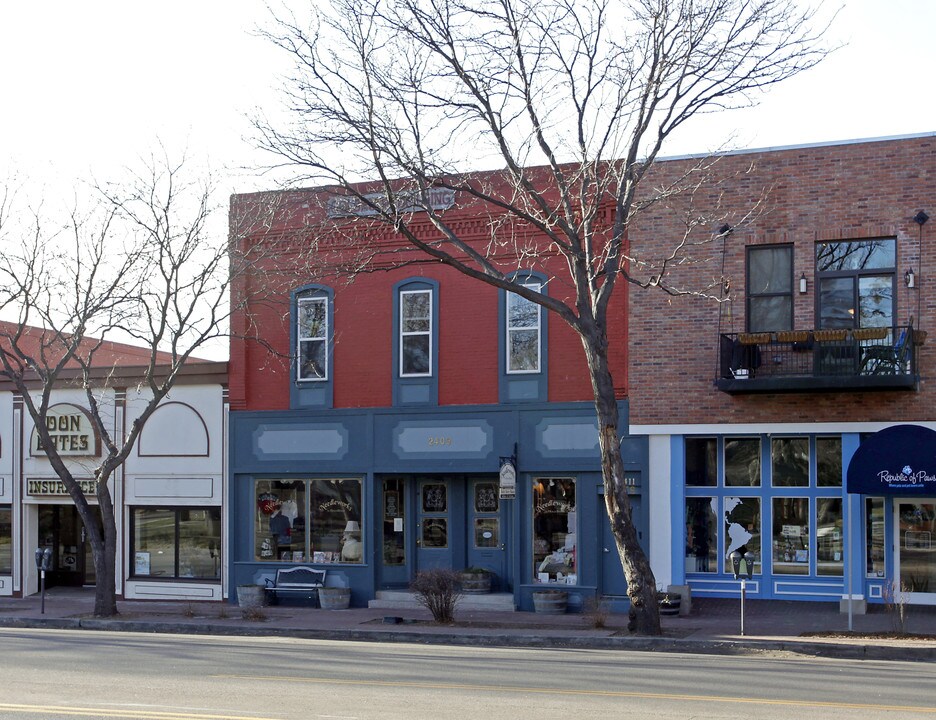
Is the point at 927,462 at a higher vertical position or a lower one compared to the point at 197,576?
higher

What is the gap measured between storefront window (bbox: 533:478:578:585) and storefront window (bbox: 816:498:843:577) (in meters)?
4.46

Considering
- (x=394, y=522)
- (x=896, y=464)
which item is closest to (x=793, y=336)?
(x=896, y=464)

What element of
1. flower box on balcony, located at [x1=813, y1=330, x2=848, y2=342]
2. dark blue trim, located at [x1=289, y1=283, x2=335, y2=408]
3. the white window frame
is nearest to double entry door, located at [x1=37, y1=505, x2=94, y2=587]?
dark blue trim, located at [x1=289, y1=283, x2=335, y2=408]

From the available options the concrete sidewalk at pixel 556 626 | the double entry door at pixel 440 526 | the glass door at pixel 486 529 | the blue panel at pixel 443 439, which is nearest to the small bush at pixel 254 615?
the concrete sidewalk at pixel 556 626

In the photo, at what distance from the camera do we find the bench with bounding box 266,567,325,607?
2355cm

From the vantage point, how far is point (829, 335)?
19266mm

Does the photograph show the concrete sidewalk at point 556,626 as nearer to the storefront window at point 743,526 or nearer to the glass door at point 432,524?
the storefront window at point 743,526

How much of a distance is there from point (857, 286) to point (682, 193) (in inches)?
135

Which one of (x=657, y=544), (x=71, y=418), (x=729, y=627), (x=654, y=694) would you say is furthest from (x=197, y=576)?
(x=654, y=694)

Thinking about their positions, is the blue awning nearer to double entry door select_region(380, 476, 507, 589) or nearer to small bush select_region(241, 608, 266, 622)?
double entry door select_region(380, 476, 507, 589)

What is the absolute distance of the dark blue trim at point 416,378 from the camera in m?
23.2

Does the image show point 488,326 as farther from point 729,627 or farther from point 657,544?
point 729,627

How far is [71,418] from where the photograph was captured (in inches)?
1039

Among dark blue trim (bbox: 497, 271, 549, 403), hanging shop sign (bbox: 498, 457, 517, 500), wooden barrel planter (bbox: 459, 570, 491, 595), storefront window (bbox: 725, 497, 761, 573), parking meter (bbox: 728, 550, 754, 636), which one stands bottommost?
wooden barrel planter (bbox: 459, 570, 491, 595)
